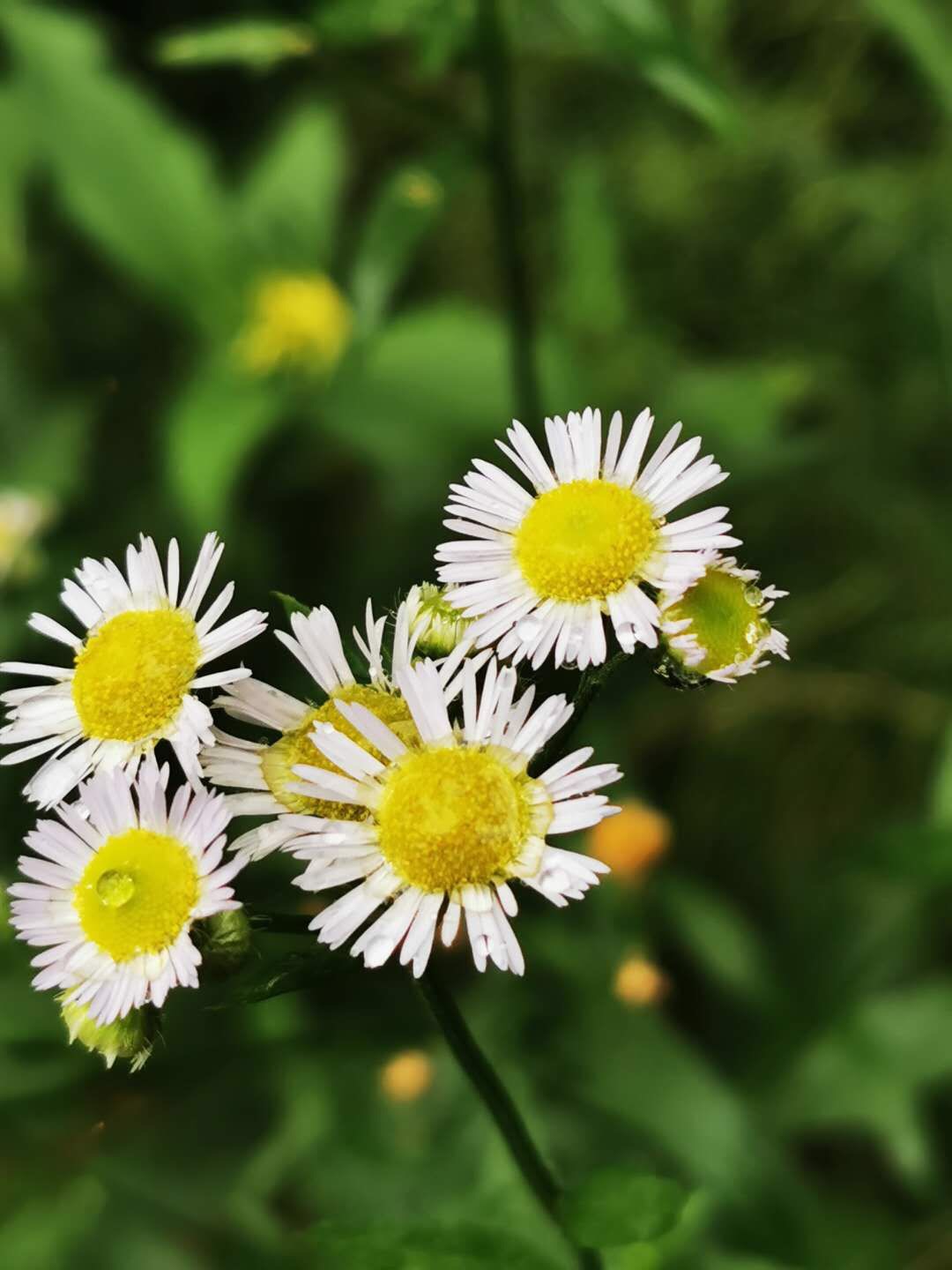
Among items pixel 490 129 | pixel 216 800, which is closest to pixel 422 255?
pixel 490 129

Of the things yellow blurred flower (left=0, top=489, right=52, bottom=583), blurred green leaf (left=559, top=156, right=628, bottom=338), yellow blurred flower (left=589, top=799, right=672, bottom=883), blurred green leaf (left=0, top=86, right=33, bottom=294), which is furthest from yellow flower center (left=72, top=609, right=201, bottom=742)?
blurred green leaf (left=0, top=86, right=33, bottom=294)

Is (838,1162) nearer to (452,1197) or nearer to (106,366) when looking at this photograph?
(452,1197)

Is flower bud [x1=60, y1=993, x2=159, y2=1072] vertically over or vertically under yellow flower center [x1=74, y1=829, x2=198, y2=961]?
under

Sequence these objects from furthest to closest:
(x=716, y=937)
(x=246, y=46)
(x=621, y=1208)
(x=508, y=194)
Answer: (x=716, y=937) → (x=508, y=194) → (x=246, y=46) → (x=621, y=1208)

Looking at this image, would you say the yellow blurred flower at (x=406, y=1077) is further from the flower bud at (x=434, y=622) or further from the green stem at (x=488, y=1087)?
the flower bud at (x=434, y=622)

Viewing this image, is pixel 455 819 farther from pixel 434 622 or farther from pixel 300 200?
pixel 300 200

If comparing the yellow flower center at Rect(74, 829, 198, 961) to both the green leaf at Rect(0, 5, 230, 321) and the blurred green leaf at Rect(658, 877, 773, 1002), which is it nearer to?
the blurred green leaf at Rect(658, 877, 773, 1002)

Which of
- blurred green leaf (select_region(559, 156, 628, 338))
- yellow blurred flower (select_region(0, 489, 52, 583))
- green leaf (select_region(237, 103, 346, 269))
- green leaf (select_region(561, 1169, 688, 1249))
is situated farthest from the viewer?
green leaf (select_region(237, 103, 346, 269))

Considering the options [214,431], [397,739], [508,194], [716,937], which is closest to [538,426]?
[508,194]
